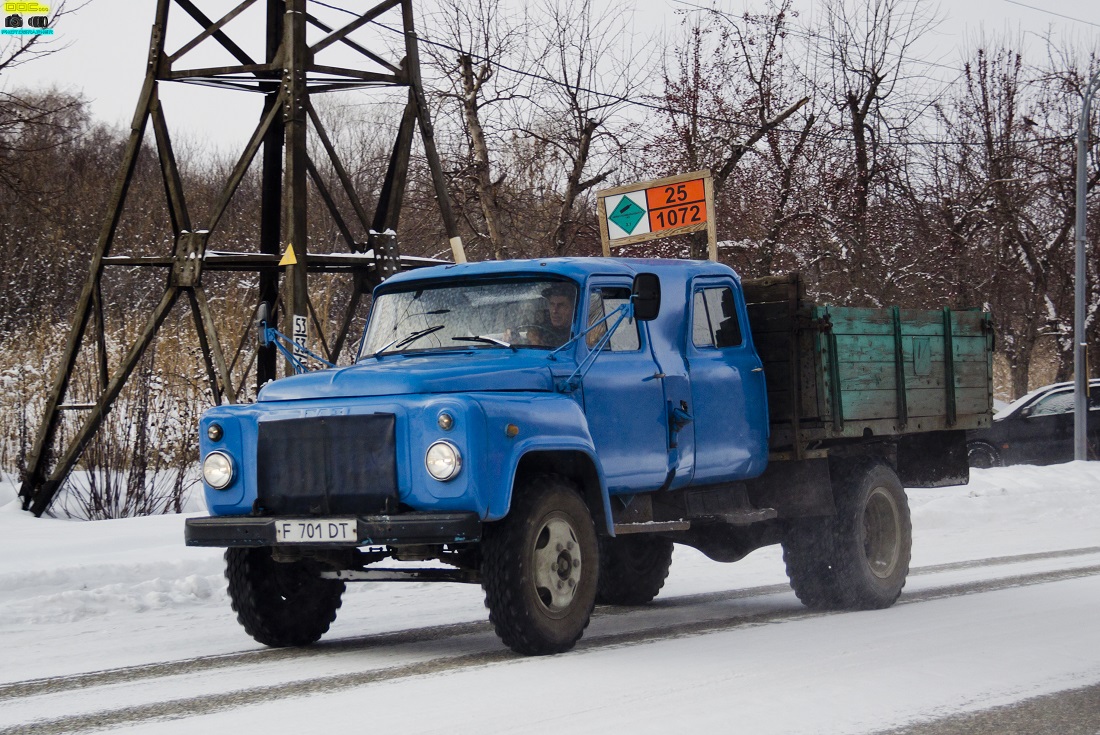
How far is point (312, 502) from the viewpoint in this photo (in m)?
7.59

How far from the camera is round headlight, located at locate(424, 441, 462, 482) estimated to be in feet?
23.5

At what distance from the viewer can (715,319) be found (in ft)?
31.2

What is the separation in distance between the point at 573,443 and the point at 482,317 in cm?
115

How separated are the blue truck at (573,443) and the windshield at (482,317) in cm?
1

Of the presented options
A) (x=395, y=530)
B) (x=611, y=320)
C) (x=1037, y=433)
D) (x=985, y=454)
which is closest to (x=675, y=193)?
(x=611, y=320)

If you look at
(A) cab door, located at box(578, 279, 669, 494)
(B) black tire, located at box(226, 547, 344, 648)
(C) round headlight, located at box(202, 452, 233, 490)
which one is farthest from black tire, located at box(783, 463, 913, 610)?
(C) round headlight, located at box(202, 452, 233, 490)

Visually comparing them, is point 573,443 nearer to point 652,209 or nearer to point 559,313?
point 559,313

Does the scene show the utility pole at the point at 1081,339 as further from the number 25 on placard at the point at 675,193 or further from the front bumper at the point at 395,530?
the front bumper at the point at 395,530

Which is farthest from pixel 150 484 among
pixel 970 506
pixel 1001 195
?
pixel 1001 195

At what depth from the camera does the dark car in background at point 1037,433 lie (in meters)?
26.9

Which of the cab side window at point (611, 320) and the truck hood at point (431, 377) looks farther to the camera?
the cab side window at point (611, 320)

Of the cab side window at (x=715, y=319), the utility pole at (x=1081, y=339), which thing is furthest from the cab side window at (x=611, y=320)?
the utility pole at (x=1081, y=339)

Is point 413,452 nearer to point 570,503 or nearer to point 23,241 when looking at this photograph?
point 570,503

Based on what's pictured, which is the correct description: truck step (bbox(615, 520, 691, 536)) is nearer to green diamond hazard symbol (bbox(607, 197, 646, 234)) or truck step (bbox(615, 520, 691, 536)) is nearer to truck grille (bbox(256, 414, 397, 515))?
truck grille (bbox(256, 414, 397, 515))
